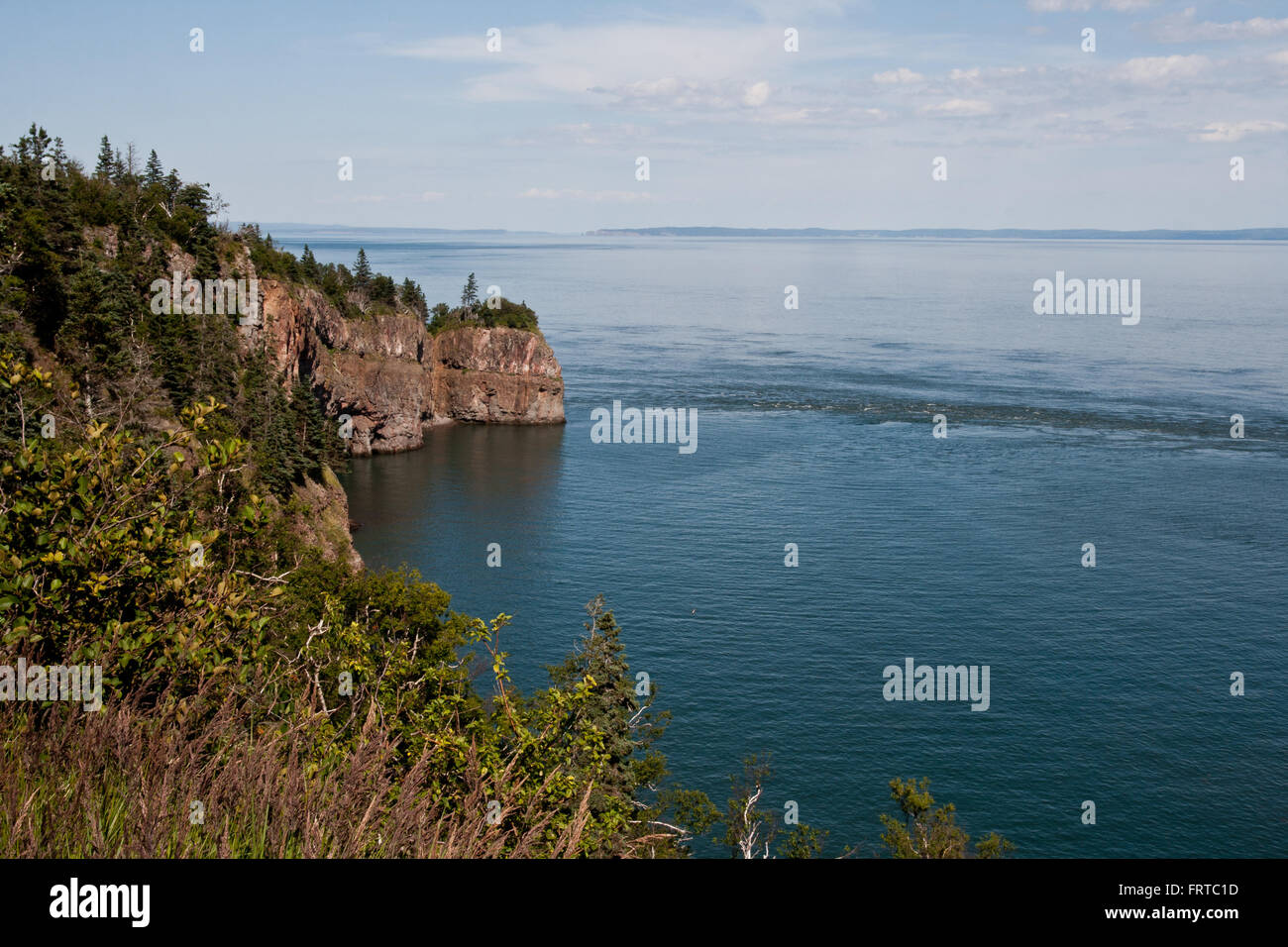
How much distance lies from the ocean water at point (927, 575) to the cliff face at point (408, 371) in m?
4.02

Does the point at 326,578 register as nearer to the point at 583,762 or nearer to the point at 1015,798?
the point at 583,762

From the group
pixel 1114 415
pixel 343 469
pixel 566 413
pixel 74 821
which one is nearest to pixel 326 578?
pixel 74 821

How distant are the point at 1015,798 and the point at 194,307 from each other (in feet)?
159

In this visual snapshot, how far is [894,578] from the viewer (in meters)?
61.9

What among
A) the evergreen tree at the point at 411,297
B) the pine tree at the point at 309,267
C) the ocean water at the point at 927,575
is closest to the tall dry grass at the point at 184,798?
the ocean water at the point at 927,575

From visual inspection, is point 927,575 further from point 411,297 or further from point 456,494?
point 411,297

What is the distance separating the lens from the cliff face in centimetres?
8744

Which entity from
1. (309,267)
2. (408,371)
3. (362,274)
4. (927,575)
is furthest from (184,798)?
(362,274)

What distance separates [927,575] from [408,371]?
67.0m

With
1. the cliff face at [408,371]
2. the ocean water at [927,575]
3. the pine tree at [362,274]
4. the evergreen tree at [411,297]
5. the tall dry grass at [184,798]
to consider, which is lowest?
the ocean water at [927,575]

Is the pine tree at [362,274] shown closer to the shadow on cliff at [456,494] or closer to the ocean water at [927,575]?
the shadow on cliff at [456,494]

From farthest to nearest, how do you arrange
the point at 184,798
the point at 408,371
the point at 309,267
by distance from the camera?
the point at 408,371 < the point at 309,267 < the point at 184,798

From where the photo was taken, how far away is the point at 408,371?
365ft

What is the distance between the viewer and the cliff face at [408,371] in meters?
87.4
